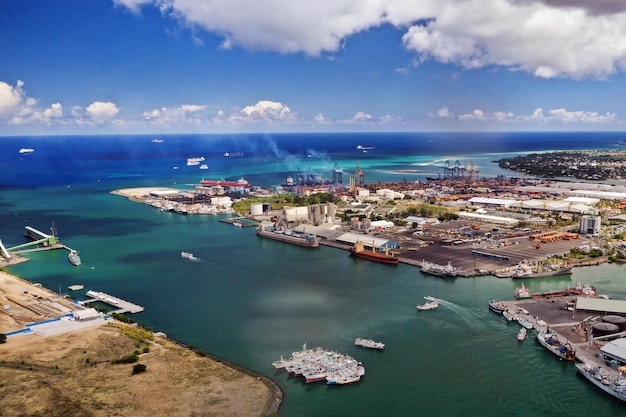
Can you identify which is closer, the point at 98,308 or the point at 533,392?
the point at 533,392

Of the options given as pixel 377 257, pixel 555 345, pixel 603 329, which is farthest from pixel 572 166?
pixel 555 345

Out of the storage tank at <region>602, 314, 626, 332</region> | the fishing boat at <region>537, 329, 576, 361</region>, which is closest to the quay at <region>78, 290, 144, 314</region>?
the fishing boat at <region>537, 329, 576, 361</region>

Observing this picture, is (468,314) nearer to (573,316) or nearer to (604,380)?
(573,316)

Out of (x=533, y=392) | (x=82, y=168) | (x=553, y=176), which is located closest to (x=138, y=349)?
(x=533, y=392)

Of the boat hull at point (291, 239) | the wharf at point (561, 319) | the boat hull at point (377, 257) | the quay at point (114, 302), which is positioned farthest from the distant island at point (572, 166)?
the quay at point (114, 302)

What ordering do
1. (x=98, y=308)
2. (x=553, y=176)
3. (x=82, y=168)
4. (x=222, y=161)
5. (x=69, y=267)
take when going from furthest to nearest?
(x=222, y=161) < (x=82, y=168) < (x=553, y=176) < (x=69, y=267) < (x=98, y=308)

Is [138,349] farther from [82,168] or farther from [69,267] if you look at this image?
[82,168]
